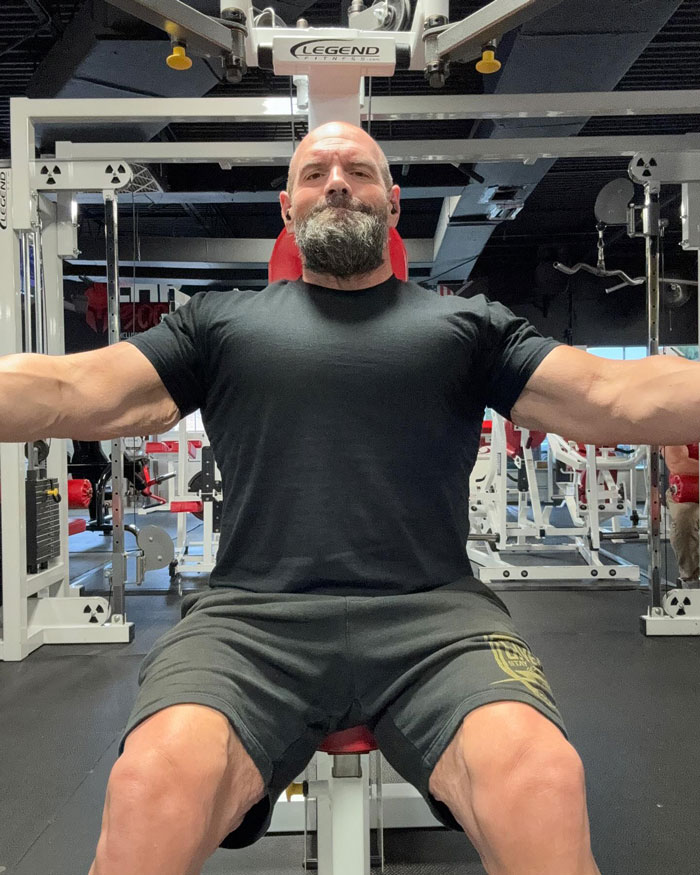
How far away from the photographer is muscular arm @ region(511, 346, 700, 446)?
105 cm

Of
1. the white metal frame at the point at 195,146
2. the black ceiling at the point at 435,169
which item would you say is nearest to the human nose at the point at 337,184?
the white metal frame at the point at 195,146

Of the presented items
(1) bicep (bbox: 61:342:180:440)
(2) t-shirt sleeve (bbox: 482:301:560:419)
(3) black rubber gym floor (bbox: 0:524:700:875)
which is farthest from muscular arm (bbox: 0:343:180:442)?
(3) black rubber gym floor (bbox: 0:524:700:875)

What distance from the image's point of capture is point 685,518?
12.2 ft

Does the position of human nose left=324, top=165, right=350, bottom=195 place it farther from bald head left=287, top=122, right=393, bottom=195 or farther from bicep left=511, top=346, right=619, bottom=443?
bicep left=511, top=346, right=619, bottom=443

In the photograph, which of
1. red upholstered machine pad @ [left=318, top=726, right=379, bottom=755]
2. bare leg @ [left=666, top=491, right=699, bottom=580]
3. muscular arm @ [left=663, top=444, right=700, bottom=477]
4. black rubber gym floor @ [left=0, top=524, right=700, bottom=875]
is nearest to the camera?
red upholstered machine pad @ [left=318, top=726, right=379, bottom=755]

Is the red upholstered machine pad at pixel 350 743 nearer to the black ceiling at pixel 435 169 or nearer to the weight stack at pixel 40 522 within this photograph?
the weight stack at pixel 40 522

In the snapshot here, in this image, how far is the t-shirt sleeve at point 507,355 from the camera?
117 cm

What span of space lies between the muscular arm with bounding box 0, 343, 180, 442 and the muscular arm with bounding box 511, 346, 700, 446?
627 mm

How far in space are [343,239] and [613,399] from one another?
528mm

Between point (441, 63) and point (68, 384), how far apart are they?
1037 mm

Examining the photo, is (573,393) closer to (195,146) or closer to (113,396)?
(113,396)

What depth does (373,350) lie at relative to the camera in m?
1.15

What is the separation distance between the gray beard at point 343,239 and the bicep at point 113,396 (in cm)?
35

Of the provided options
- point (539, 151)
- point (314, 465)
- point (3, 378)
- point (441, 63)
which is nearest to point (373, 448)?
point (314, 465)
